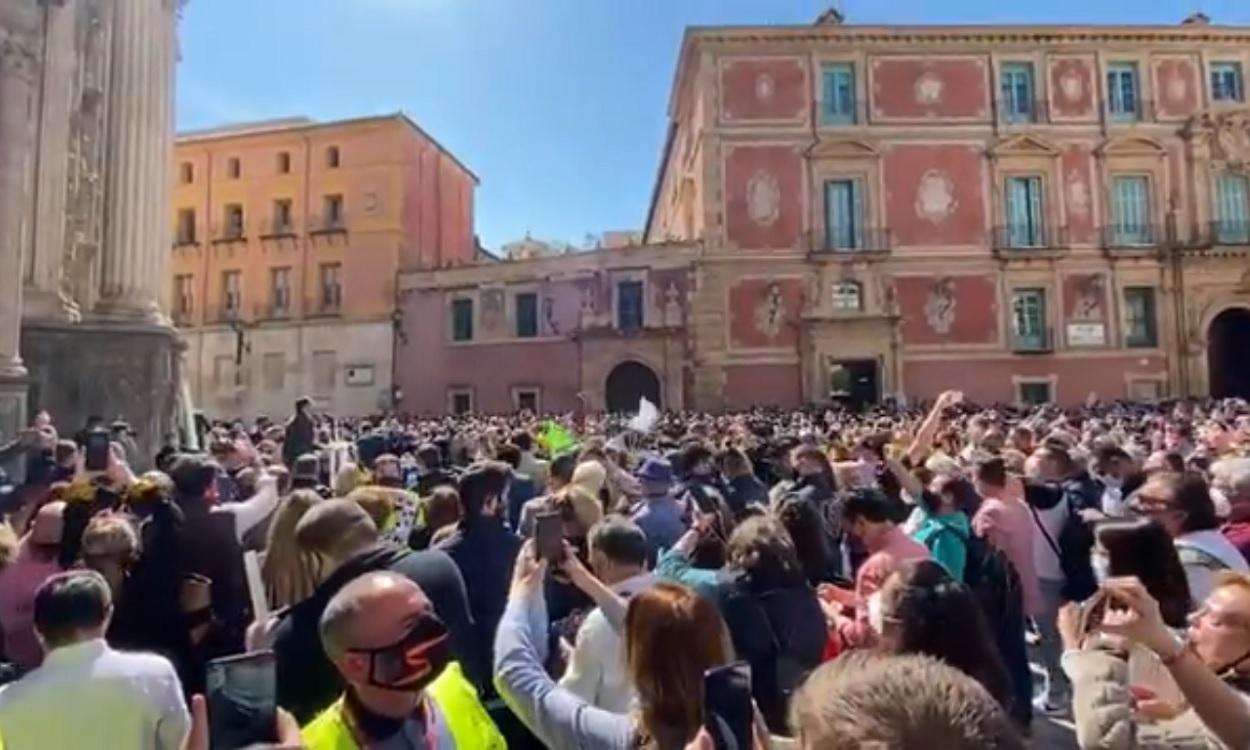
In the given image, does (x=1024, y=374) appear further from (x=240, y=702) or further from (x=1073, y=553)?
(x=240, y=702)

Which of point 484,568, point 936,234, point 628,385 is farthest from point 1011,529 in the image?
point 936,234

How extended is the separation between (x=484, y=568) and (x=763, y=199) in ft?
102

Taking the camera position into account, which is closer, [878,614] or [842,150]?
[878,614]

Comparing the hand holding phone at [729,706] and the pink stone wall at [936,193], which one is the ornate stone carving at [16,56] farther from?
the pink stone wall at [936,193]

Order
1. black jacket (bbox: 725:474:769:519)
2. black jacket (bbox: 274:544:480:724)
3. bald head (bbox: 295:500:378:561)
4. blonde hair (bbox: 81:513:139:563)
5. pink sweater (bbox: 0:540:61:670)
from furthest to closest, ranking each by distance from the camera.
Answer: black jacket (bbox: 725:474:769:519), pink sweater (bbox: 0:540:61:670), blonde hair (bbox: 81:513:139:563), bald head (bbox: 295:500:378:561), black jacket (bbox: 274:544:480:724)

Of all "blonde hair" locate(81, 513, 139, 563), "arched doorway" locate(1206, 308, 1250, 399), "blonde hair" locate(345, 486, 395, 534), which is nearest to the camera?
"blonde hair" locate(81, 513, 139, 563)

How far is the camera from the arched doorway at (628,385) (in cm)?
3503

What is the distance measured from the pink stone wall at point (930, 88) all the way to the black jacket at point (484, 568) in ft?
110

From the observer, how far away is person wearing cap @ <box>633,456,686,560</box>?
18.7 feet

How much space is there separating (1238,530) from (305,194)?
4151 centimetres

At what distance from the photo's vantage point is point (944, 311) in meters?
34.2

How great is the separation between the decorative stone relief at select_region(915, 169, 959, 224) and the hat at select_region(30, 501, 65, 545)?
3352 cm

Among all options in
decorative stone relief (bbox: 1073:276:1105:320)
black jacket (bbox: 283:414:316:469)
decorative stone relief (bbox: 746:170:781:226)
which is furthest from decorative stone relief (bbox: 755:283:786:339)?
black jacket (bbox: 283:414:316:469)

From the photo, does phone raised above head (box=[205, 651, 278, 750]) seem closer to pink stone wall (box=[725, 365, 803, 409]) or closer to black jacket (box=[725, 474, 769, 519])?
black jacket (box=[725, 474, 769, 519])
